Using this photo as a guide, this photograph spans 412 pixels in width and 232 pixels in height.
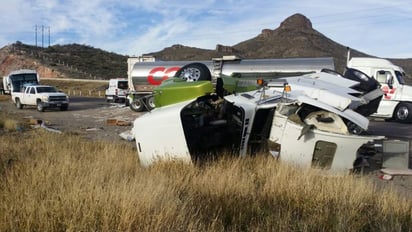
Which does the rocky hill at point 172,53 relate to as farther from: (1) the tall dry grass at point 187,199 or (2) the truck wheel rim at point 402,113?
(1) the tall dry grass at point 187,199

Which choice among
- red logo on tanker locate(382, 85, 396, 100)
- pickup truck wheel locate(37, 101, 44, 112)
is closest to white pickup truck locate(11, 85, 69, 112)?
pickup truck wheel locate(37, 101, 44, 112)

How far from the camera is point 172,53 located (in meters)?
95.1

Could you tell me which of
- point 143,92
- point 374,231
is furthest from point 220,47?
point 374,231

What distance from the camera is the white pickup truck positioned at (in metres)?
26.0

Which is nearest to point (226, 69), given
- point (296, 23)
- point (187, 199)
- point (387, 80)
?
point (387, 80)

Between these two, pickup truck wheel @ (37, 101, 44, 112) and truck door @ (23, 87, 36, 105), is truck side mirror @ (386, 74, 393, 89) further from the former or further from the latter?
truck door @ (23, 87, 36, 105)

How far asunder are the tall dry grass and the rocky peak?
323 feet

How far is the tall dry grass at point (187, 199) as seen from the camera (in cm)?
396

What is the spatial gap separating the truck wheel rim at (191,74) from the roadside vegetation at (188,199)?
3.86 m

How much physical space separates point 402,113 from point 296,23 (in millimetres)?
89933

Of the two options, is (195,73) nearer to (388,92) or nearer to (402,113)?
(388,92)

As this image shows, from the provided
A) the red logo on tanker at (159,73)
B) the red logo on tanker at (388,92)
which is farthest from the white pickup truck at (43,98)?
the red logo on tanker at (388,92)

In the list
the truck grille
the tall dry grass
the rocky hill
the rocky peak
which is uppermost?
the rocky peak

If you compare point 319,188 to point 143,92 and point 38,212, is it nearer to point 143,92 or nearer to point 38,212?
point 38,212
